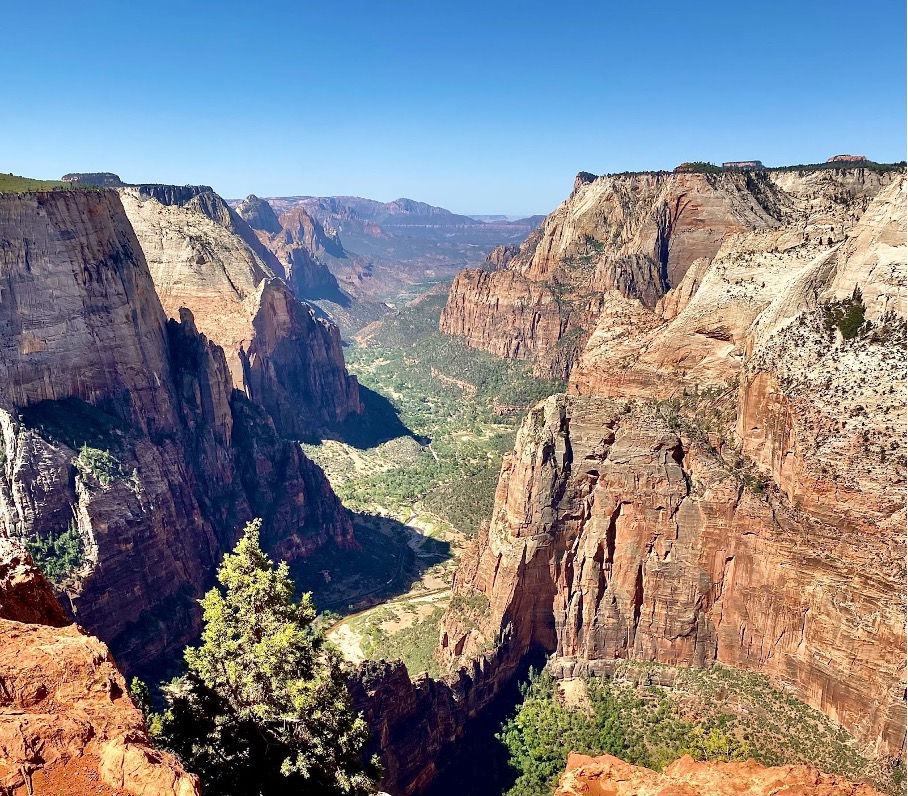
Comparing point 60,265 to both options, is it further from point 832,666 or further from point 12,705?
point 832,666

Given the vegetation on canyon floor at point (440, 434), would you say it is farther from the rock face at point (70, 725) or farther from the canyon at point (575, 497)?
the rock face at point (70, 725)

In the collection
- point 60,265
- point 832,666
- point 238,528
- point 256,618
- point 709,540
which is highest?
point 60,265

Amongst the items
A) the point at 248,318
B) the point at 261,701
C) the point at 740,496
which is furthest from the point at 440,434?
the point at 261,701

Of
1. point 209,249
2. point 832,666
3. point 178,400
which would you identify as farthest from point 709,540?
point 209,249

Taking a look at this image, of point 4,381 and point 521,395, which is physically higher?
point 4,381

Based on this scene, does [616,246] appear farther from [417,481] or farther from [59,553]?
[59,553]

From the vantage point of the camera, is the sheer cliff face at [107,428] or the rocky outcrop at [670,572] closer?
the rocky outcrop at [670,572]

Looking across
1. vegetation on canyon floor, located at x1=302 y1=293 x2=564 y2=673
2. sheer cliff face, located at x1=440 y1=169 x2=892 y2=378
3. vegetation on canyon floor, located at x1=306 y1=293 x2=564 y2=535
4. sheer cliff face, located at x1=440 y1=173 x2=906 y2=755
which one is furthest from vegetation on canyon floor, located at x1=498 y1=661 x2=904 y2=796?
sheer cliff face, located at x1=440 y1=169 x2=892 y2=378

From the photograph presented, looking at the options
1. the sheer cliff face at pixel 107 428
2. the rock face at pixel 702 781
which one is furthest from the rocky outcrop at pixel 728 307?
the sheer cliff face at pixel 107 428
